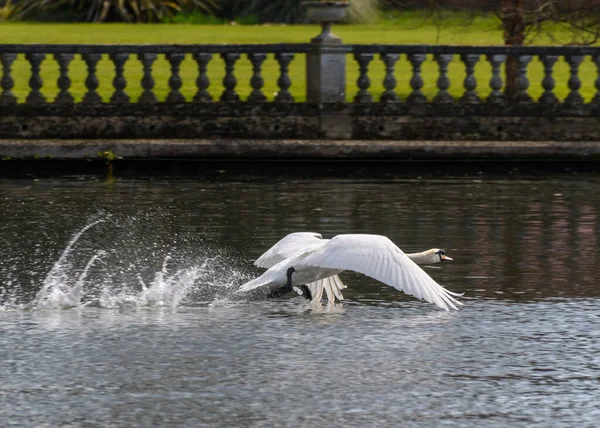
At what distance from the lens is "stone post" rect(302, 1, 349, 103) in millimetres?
17812

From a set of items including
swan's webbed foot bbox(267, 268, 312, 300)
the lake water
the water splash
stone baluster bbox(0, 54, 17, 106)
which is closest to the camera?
the lake water

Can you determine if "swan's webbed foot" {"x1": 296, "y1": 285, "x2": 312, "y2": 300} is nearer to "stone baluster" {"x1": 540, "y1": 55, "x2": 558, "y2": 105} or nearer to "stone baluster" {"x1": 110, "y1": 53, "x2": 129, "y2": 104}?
"stone baluster" {"x1": 110, "y1": 53, "x2": 129, "y2": 104}

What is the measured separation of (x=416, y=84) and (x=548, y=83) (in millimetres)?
1412

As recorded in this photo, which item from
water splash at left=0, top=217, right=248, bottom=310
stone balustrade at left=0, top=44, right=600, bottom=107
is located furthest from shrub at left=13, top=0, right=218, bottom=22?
water splash at left=0, top=217, right=248, bottom=310

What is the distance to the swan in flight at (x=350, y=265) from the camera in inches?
348

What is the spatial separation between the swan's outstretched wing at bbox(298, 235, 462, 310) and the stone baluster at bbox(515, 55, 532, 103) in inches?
356

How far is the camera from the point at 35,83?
17859 mm

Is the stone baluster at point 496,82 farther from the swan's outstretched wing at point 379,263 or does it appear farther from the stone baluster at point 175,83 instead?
the swan's outstretched wing at point 379,263

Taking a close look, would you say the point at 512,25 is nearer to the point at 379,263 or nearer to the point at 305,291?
the point at 305,291

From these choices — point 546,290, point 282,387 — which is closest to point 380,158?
point 546,290

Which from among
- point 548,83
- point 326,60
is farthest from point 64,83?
point 548,83

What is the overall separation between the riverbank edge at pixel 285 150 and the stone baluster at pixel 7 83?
480mm

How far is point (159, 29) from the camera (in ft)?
109

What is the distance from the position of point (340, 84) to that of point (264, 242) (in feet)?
21.5
